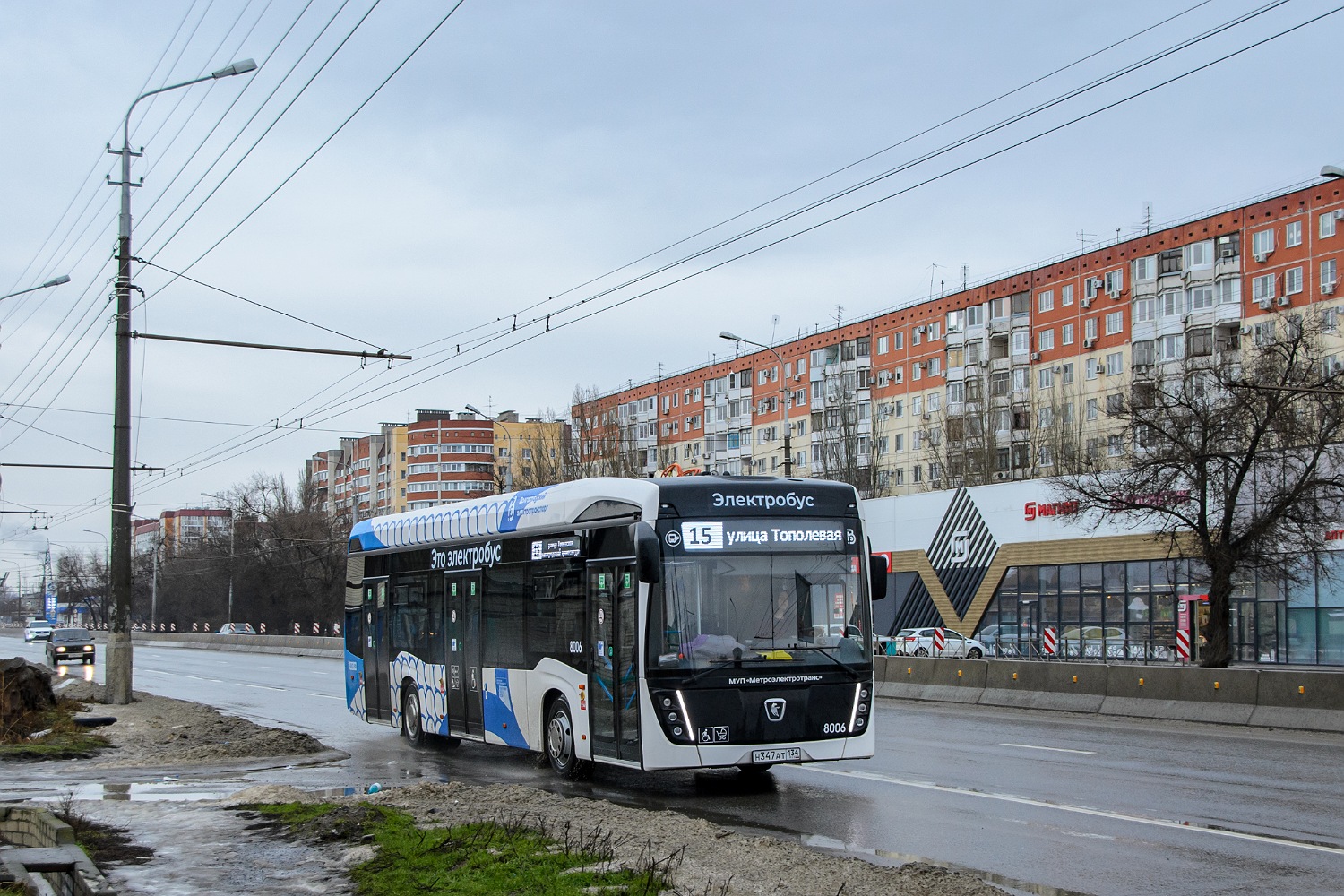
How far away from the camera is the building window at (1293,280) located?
201 ft

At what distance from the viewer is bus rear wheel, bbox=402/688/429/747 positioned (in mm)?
18344

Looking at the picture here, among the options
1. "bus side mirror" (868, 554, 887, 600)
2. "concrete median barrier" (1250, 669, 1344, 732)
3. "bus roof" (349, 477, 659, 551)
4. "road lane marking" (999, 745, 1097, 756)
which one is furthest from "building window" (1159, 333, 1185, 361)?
"bus side mirror" (868, 554, 887, 600)

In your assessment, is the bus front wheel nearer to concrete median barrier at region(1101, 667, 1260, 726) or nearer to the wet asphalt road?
the wet asphalt road

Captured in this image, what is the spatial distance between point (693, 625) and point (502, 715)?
13.2 feet

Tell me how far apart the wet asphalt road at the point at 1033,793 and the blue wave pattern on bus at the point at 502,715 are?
38 cm

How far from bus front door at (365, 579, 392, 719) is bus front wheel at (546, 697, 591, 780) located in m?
5.47

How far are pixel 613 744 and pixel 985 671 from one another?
1531 centimetres

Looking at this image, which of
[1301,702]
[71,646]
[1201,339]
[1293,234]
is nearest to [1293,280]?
[1293,234]

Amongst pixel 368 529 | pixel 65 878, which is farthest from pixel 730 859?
pixel 368 529

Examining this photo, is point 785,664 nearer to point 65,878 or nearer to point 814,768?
point 814,768

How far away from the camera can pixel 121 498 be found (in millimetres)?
23266

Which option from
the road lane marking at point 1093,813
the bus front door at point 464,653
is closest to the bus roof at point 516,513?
the bus front door at point 464,653

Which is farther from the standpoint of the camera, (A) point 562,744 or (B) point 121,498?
(B) point 121,498

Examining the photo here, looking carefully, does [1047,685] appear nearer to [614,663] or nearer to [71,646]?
[614,663]
